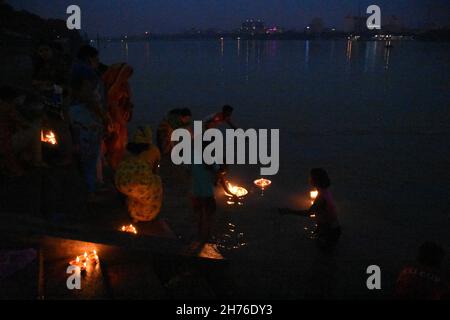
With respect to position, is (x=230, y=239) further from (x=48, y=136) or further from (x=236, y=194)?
(x=48, y=136)

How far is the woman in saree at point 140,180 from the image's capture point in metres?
5.49

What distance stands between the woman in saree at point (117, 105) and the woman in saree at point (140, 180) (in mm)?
1347

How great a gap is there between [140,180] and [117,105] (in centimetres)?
228

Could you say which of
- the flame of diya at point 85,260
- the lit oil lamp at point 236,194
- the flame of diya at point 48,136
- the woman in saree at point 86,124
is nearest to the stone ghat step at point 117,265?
the flame of diya at point 85,260

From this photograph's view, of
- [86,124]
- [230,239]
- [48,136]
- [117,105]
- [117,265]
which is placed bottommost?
[230,239]

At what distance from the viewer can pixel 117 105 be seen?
23.9 ft

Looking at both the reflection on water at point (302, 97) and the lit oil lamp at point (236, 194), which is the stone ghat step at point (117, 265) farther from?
the reflection on water at point (302, 97)

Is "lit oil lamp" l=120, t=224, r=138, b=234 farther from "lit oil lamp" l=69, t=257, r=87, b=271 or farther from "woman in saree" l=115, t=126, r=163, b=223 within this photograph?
"lit oil lamp" l=69, t=257, r=87, b=271

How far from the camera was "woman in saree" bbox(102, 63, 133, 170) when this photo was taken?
7.14 meters

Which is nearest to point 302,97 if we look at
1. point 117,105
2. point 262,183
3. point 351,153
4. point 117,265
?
point 351,153

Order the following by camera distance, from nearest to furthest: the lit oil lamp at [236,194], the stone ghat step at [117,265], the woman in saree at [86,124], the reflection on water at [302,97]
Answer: the stone ghat step at [117,265], the woman in saree at [86,124], the lit oil lamp at [236,194], the reflection on water at [302,97]
